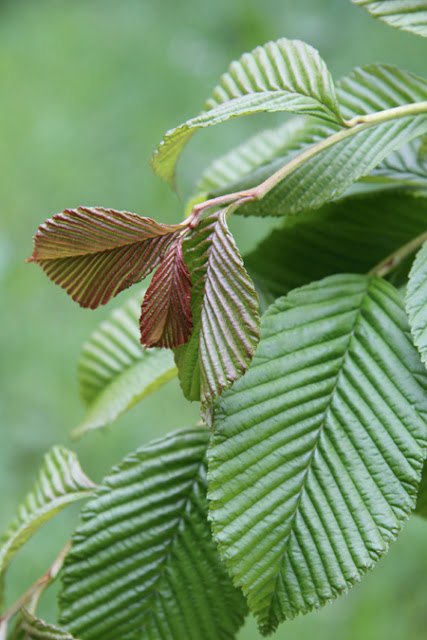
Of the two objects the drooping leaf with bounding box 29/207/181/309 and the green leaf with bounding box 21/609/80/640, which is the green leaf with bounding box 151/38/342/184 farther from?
the green leaf with bounding box 21/609/80/640

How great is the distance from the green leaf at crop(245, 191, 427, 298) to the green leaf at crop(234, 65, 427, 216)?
86 mm

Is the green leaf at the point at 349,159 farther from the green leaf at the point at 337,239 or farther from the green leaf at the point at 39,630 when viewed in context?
the green leaf at the point at 39,630

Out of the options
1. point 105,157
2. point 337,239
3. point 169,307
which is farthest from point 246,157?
point 105,157

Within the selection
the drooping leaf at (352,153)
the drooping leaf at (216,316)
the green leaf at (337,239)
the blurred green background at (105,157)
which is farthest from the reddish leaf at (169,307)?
the blurred green background at (105,157)

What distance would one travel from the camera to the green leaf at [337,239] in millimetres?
688

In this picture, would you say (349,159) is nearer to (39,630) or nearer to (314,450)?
(314,450)

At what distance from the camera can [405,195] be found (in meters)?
0.68

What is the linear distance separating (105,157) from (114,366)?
2798mm

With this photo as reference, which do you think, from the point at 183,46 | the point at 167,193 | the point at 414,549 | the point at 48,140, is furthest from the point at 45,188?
the point at 414,549

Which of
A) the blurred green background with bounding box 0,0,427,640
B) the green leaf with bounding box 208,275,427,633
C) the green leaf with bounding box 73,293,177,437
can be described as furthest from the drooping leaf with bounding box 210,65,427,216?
the blurred green background with bounding box 0,0,427,640

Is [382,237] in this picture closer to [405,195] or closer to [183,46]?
[405,195]

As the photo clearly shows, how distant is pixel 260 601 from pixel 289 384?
0.54ft

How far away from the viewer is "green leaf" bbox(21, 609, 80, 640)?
56 centimetres

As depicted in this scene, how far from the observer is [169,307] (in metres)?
0.49
